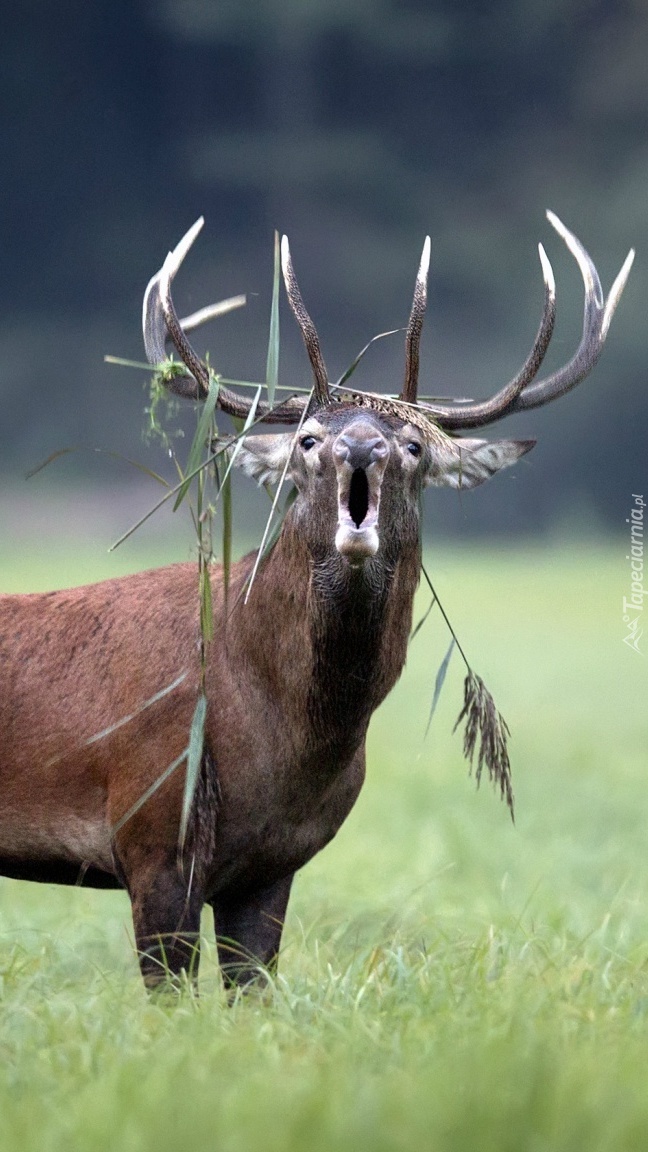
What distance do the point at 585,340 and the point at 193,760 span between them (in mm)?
1850

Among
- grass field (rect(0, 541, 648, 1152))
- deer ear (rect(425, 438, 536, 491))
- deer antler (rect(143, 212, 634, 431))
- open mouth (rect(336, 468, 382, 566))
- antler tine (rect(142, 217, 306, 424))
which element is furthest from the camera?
deer ear (rect(425, 438, 536, 491))

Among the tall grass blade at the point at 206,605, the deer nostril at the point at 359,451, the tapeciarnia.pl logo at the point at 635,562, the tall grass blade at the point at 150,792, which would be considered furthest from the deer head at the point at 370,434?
the tapeciarnia.pl logo at the point at 635,562

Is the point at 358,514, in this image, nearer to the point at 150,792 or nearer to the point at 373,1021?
the point at 150,792

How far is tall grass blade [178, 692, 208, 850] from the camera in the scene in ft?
15.1

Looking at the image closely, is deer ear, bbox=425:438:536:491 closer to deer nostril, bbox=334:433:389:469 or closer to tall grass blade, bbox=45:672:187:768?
deer nostril, bbox=334:433:389:469

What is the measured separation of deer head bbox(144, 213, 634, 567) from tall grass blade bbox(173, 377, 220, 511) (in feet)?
0.65

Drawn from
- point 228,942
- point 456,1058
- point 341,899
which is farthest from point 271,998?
point 341,899

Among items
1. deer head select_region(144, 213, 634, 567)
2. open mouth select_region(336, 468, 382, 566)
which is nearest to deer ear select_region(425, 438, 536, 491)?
deer head select_region(144, 213, 634, 567)

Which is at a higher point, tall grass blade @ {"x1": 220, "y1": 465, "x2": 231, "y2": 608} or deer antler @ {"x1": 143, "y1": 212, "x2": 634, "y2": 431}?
deer antler @ {"x1": 143, "y1": 212, "x2": 634, "y2": 431}

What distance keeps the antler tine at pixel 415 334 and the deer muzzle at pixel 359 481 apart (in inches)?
16.9

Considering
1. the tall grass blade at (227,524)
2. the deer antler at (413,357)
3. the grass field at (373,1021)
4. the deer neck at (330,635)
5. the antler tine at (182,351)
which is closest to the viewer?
the grass field at (373,1021)

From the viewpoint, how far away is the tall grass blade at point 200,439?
4.75m

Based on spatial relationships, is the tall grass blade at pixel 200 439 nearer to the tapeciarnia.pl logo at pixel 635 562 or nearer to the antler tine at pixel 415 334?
the antler tine at pixel 415 334

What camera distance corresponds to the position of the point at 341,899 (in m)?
7.59
